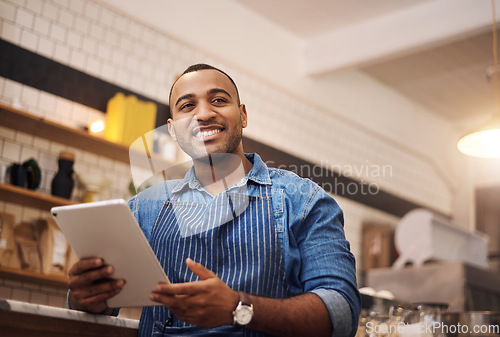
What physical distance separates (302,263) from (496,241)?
7429 millimetres

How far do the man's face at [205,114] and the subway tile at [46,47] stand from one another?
2.38 m

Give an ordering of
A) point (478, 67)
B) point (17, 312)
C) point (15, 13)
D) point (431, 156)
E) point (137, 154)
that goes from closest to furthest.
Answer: point (17, 312)
point (137, 154)
point (15, 13)
point (478, 67)
point (431, 156)

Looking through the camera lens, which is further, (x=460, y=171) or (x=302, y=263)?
(x=460, y=171)

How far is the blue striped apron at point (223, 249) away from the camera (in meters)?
1.43

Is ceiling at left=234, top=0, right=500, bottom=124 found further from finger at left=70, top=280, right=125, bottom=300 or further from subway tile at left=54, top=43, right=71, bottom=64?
finger at left=70, top=280, right=125, bottom=300

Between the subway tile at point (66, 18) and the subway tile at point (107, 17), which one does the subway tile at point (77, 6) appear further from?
the subway tile at point (107, 17)

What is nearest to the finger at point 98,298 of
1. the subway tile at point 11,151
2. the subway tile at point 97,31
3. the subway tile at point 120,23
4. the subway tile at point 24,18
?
the subway tile at point 11,151

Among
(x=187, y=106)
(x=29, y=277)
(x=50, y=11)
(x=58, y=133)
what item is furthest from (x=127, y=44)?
(x=187, y=106)

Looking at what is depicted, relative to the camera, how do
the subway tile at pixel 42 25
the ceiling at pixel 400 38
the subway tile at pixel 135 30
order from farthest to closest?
the ceiling at pixel 400 38 → the subway tile at pixel 135 30 → the subway tile at pixel 42 25

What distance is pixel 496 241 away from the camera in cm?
813

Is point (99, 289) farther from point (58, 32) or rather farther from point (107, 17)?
point (107, 17)

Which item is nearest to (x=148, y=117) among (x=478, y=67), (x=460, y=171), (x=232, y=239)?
(x=232, y=239)

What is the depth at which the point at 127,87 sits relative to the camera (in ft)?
13.5

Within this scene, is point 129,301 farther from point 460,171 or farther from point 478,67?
point 460,171
